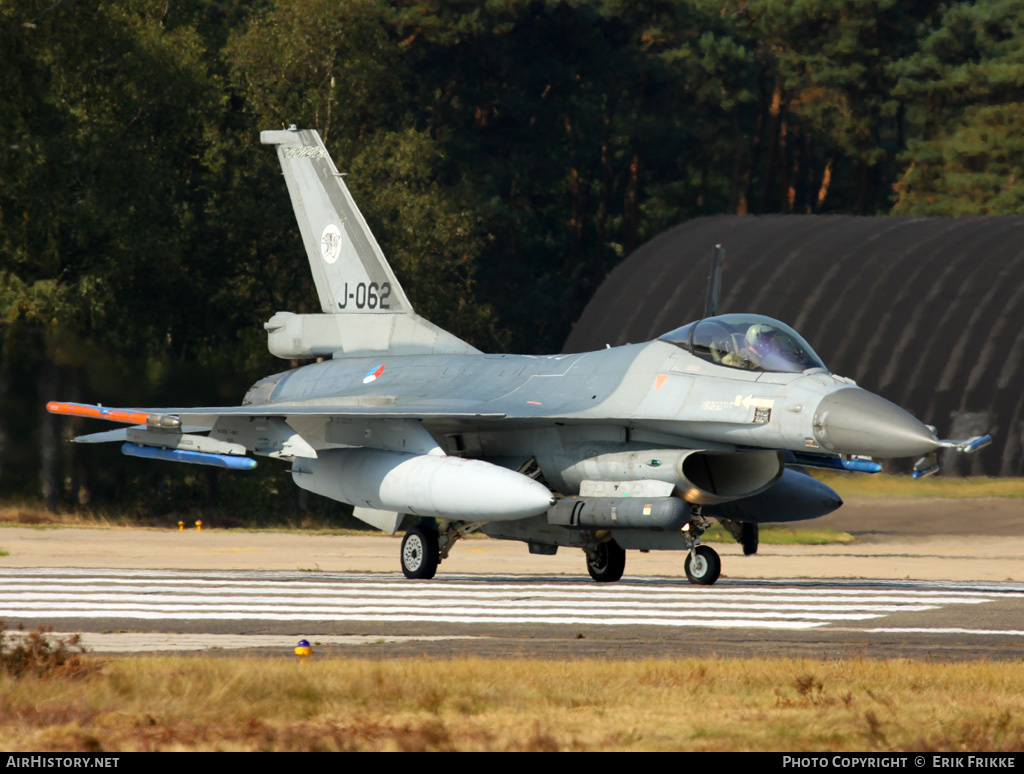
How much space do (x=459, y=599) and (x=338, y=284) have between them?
8188 mm

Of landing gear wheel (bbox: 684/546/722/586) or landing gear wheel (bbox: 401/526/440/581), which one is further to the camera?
landing gear wheel (bbox: 401/526/440/581)

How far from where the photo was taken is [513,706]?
7.80 metres

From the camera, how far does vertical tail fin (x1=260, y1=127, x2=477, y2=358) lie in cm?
2119

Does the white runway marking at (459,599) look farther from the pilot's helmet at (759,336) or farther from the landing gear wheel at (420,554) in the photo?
the pilot's helmet at (759,336)

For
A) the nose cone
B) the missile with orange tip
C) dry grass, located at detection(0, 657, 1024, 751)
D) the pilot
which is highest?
the pilot

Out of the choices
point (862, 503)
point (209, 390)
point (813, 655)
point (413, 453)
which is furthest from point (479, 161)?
point (813, 655)

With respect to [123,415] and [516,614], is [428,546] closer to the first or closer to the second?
[123,415]

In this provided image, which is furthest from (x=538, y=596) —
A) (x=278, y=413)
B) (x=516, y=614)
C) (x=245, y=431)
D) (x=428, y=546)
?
(x=245, y=431)

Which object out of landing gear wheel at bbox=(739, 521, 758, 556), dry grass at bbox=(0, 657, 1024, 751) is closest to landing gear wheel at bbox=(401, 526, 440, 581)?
landing gear wheel at bbox=(739, 521, 758, 556)

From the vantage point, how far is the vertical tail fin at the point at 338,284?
2119 centimetres

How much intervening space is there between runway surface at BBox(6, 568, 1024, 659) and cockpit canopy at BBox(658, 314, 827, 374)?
8.33 ft

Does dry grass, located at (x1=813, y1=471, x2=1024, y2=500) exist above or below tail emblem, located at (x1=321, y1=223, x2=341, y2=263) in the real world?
below

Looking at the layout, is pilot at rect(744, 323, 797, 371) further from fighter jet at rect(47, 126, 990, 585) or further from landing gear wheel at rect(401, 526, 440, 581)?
landing gear wheel at rect(401, 526, 440, 581)

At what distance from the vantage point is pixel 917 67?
178 ft
